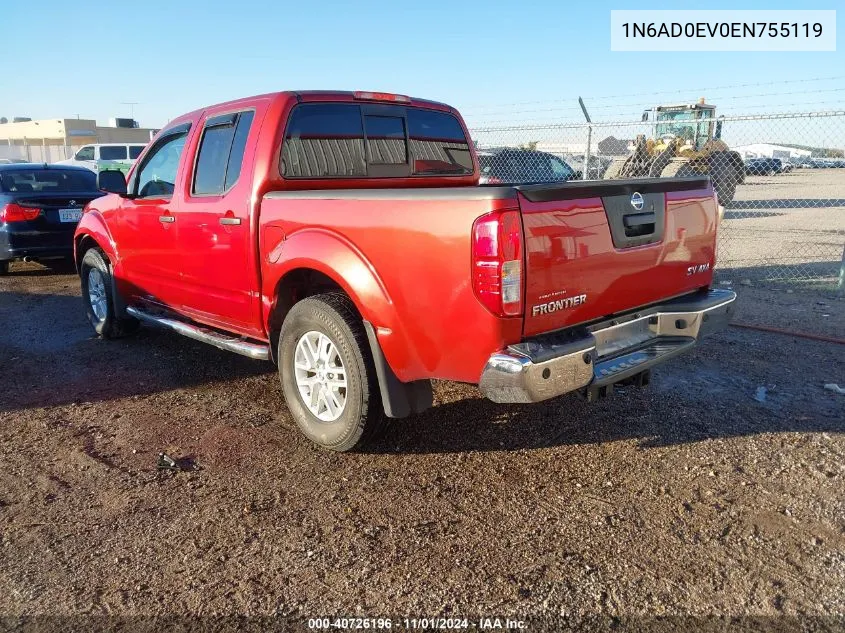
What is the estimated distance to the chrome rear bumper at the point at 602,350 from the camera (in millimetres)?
2922

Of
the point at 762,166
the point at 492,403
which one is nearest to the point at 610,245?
the point at 492,403

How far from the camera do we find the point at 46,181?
970cm

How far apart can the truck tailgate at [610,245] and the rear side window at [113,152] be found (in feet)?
72.0

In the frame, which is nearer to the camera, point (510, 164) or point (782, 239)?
point (782, 239)

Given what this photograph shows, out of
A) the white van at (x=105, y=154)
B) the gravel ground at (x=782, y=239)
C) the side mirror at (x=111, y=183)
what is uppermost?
the white van at (x=105, y=154)

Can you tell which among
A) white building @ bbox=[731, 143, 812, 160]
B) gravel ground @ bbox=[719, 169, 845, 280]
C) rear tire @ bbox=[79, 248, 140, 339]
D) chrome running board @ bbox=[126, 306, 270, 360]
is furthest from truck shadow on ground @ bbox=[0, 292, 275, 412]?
white building @ bbox=[731, 143, 812, 160]

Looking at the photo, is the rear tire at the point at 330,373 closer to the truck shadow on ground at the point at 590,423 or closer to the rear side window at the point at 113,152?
the truck shadow on ground at the point at 590,423

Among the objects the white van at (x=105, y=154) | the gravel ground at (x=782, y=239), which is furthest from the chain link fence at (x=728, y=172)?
the white van at (x=105, y=154)

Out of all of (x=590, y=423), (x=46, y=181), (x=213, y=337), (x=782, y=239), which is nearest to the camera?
(x=590, y=423)

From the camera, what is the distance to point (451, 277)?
9.89ft

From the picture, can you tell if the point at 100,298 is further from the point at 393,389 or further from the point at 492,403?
the point at 393,389

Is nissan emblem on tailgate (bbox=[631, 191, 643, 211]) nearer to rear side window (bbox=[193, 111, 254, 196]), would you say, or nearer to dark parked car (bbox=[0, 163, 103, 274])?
rear side window (bbox=[193, 111, 254, 196])

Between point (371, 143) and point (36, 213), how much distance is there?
21.5ft

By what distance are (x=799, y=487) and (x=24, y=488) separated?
156 inches
